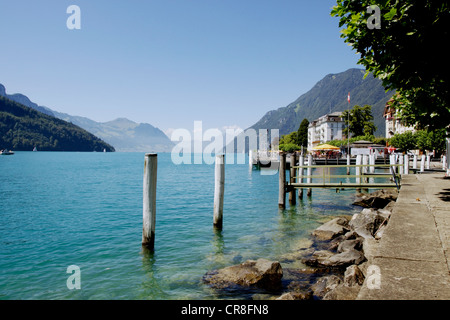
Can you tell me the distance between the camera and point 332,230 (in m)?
13.9

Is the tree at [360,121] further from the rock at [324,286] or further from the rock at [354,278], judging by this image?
the rock at [354,278]

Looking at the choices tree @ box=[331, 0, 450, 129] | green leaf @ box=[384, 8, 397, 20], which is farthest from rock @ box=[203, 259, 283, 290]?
green leaf @ box=[384, 8, 397, 20]

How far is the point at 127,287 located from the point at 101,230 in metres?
8.62

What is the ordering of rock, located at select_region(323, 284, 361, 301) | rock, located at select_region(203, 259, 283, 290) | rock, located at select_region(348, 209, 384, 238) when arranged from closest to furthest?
rock, located at select_region(323, 284, 361, 301) < rock, located at select_region(203, 259, 283, 290) < rock, located at select_region(348, 209, 384, 238)

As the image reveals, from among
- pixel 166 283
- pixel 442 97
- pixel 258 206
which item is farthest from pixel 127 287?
pixel 258 206

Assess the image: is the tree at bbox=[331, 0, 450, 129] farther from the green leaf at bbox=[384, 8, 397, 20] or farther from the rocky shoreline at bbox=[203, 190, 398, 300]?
the rocky shoreline at bbox=[203, 190, 398, 300]

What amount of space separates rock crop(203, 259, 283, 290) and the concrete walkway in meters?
3.08

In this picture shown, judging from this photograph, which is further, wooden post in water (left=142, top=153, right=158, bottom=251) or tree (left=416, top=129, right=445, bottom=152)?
tree (left=416, top=129, right=445, bottom=152)

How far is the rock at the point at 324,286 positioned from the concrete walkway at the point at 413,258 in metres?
1.55

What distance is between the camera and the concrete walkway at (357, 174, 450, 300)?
4.44 m

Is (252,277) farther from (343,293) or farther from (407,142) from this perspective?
(407,142)

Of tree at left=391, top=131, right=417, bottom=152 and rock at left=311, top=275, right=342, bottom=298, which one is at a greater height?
tree at left=391, top=131, right=417, bottom=152

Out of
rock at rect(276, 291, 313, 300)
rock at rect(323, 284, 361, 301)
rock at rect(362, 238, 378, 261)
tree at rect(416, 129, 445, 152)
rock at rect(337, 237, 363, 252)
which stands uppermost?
tree at rect(416, 129, 445, 152)
